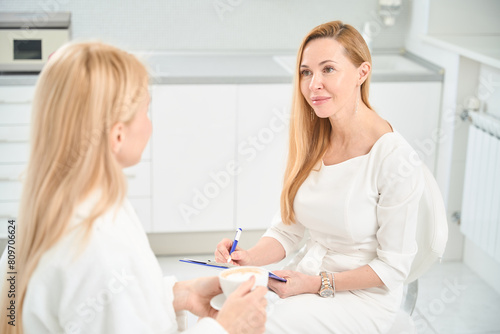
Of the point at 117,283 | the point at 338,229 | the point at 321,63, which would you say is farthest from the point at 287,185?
the point at 117,283

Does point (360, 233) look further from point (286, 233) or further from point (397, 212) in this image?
point (286, 233)

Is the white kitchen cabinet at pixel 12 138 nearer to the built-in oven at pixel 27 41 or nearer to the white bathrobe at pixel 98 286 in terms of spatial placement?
the built-in oven at pixel 27 41

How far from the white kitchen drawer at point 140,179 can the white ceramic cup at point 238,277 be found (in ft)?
5.63

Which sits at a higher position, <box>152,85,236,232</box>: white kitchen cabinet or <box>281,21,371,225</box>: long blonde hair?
<box>281,21,371,225</box>: long blonde hair

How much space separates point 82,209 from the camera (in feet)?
3.77

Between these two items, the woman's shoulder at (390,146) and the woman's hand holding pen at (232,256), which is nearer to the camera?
the woman's shoulder at (390,146)

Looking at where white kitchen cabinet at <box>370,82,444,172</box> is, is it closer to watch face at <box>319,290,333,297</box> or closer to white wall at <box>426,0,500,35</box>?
white wall at <box>426,0,500,35</box>

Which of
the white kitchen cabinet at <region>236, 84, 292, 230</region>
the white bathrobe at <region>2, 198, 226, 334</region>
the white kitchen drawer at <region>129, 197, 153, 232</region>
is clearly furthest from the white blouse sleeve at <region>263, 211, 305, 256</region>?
the white kitchen drawer at <region>129, 197, 153, 232</region>

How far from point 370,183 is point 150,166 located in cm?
162

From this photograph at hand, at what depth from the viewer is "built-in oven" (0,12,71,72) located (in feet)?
9.89

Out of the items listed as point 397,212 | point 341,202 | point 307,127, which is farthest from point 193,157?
point 397,212

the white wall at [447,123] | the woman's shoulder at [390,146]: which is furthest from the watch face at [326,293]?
the white wall at [447,123]

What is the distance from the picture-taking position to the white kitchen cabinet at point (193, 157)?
3.00 m

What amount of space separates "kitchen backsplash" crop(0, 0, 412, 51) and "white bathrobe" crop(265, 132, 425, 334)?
76.2 inches
